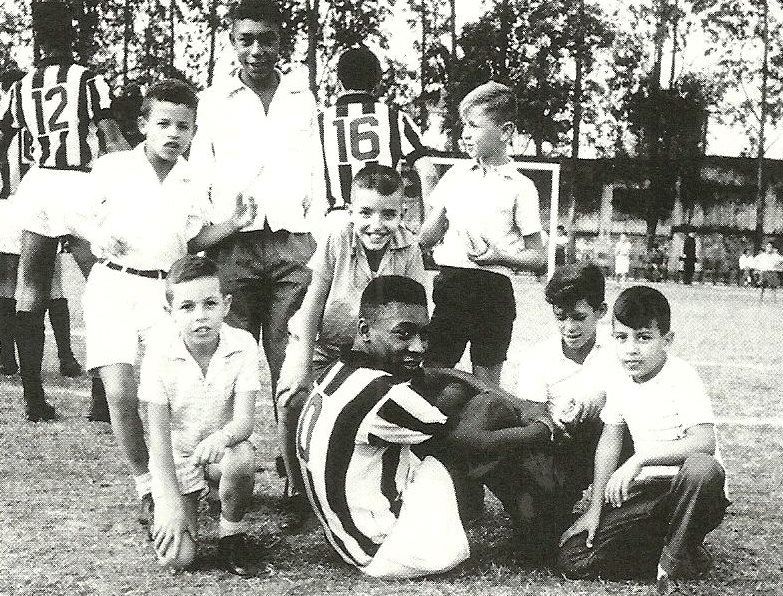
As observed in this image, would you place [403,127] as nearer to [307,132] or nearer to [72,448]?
[307,132]

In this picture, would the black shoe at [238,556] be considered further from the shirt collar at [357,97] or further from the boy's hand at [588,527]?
the shirt collar at [357,97]

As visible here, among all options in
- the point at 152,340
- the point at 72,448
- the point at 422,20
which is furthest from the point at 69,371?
the point at 422,20

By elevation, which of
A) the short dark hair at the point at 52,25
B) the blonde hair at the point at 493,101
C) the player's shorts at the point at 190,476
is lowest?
the player's shorts at the point at 190,476

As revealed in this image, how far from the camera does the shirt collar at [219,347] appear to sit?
3.64m

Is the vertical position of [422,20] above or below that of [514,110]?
above

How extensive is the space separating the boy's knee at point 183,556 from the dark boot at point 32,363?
106 inches

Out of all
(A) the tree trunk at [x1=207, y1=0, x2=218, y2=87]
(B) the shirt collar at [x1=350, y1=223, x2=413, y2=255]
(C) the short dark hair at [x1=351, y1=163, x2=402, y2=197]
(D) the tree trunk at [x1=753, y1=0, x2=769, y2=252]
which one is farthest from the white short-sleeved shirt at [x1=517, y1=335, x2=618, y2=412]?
(D) the tree trunk at [x1=753, y1=0, x2=769, y2=252]

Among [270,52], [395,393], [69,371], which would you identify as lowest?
[69,371]

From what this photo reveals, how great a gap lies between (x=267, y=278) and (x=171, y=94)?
3.18 ft

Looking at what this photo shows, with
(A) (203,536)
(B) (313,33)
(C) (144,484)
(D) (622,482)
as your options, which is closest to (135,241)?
(C) (144,484)

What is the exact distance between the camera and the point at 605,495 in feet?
11.5

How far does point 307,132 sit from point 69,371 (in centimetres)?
358

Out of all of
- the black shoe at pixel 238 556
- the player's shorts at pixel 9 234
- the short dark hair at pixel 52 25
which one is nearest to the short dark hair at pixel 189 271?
the black shoe at pixel 238 556

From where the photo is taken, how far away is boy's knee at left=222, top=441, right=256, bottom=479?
349cm
